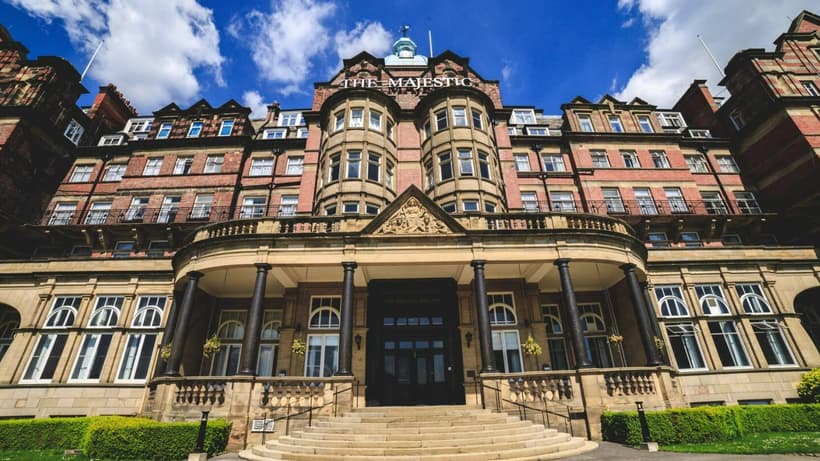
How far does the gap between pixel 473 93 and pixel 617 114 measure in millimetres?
14623

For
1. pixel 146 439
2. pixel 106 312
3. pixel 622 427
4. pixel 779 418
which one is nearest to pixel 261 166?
pixel 106 312

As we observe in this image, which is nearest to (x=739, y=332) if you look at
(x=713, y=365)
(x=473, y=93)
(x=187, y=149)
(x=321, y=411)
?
(x=713, y=365)

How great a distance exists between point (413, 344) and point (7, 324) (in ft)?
86.5

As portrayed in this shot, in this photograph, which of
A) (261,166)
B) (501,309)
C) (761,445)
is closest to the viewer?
(761,445)

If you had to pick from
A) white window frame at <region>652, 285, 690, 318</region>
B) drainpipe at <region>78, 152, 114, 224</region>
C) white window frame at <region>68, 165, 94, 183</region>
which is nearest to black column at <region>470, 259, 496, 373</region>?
white window frame at <region>652, 285, 690, 318</region>

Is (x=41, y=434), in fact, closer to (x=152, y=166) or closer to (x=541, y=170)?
(x=152, y=166)

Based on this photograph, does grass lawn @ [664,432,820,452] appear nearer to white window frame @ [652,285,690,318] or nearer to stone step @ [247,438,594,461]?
stone step @ [247,438,594,461]

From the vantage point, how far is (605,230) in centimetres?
1781

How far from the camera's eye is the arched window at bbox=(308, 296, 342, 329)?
792 inches

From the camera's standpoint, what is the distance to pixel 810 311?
25.0 meters

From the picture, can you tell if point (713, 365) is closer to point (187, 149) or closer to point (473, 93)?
point (473, 93)

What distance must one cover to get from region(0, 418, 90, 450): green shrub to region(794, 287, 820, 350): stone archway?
39.4 metres

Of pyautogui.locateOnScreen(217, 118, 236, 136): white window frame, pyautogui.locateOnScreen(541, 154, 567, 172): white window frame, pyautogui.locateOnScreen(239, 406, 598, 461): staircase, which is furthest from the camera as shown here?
pyautogui.locateOnScreen(217, 118, 236, 136): white window frame

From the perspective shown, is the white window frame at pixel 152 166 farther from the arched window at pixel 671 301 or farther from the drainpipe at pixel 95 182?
the arched window at pixel 671 301
